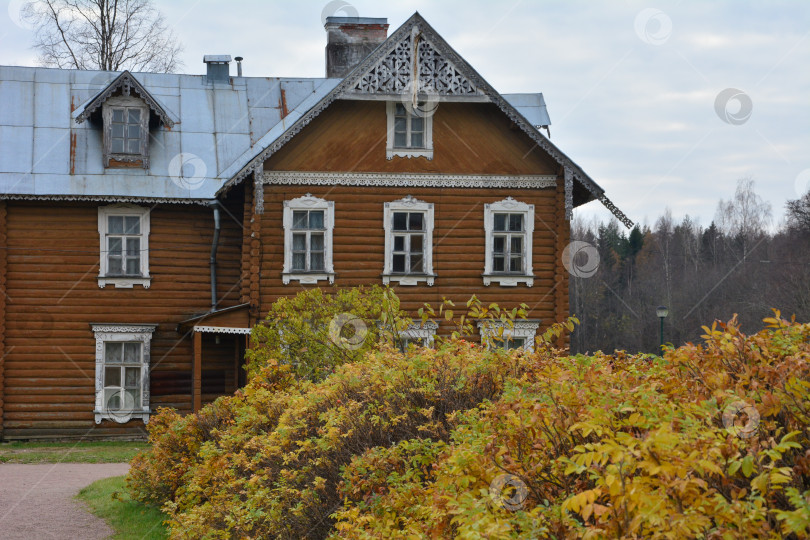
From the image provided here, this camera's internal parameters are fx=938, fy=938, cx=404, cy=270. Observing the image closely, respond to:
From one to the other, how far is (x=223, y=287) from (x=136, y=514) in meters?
10.4

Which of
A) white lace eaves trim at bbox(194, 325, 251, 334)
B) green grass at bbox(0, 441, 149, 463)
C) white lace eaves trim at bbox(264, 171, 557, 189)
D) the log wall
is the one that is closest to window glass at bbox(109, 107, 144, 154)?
the log wall

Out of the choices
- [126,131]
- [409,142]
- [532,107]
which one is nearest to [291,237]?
[409,142]

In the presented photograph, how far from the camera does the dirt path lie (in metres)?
11.3

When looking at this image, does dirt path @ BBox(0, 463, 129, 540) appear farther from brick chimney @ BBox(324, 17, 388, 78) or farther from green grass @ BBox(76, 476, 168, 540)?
brick chimney @ BBox(324, 17, 388, 78)

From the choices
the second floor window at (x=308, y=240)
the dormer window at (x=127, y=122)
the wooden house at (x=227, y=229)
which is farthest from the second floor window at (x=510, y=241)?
the dormer window at (x=127, y=122)

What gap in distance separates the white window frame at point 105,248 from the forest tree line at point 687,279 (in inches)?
1025

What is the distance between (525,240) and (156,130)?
9273mm

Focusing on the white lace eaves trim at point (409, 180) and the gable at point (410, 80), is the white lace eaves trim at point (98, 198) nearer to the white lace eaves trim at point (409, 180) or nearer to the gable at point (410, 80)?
the gable at point (410, 80)

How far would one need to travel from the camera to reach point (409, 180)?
68.5ft

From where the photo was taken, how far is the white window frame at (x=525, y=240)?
21.1m

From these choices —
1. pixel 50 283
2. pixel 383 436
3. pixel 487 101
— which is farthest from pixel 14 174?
pixel 383 436

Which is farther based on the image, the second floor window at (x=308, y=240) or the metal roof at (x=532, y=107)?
Answer: the metal roof at (x=532, y=107)

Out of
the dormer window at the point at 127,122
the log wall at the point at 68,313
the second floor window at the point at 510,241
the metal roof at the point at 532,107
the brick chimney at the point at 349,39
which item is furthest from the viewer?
the brick chimney at the point at 349,39

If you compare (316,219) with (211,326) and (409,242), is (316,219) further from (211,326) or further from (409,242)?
(211,326)
